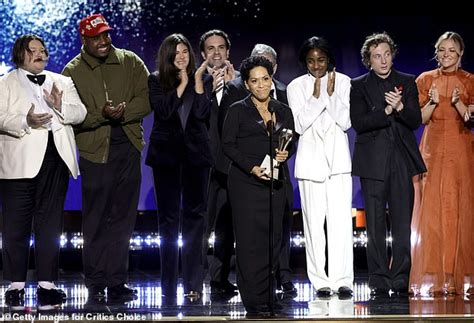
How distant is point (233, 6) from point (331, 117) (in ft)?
8.13

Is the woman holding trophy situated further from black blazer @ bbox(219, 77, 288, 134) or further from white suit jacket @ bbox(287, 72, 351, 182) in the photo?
black blazer @ bbox(219, 77, 288, 134)

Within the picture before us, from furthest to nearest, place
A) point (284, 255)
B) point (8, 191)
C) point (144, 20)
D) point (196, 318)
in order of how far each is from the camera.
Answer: point (144, 20)
point (284, 255)
point (8, 191)
point (196, 318)

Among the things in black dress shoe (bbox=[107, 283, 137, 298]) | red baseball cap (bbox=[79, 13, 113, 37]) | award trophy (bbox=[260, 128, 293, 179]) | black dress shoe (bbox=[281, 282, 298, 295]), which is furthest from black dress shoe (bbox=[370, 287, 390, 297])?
red baseball cap (bbox=[79, 13, 113, 37])

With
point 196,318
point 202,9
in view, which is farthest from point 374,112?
point 202,9

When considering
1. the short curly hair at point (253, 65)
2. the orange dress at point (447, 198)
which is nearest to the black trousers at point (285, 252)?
the orange dress at point (447, 198)

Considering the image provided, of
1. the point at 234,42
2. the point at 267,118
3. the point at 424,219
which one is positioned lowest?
the point at 424,219

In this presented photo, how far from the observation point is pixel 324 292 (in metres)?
6.78

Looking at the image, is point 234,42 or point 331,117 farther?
point 234,42

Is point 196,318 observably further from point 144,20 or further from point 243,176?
point 144,20

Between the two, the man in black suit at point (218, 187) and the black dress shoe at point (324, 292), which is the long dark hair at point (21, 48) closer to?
the man in black suit at point (218, 187)

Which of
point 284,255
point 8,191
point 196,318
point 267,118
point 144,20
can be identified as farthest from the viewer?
point 144,20

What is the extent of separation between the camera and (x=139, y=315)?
5.77 m

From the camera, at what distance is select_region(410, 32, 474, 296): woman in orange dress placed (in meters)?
7.01

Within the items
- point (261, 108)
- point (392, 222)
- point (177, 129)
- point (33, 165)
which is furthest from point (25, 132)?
point (392, 222)
